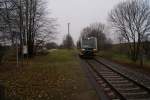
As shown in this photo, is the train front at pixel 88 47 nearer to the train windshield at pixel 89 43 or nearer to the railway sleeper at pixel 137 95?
the train windshield at pixel 89 43

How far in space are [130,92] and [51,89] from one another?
3.54m

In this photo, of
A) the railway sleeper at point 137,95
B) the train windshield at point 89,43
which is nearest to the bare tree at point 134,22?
the train windshield at point 89,43

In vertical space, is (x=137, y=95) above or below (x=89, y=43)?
below

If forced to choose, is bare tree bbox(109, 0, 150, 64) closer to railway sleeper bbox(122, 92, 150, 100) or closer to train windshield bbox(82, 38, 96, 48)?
train windshield bbox(82, 38, 96, 48)

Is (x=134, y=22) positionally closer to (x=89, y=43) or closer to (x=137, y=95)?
(x=89, y=43)

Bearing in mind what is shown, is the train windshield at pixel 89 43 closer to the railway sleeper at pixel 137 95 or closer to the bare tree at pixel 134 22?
the bare tree at pixel 134 22

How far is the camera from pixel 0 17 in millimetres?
18750

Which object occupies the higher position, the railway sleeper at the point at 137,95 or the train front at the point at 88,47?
the train front at the point at 88,47

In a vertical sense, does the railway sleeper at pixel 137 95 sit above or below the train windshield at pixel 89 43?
below

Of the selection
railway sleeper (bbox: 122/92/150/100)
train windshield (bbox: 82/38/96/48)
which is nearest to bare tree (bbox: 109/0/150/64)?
train windshield (bbox: 82/38/96/48)

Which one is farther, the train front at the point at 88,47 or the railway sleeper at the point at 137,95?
the train front at the point at 88,47

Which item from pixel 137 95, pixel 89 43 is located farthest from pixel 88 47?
pixel 137 95

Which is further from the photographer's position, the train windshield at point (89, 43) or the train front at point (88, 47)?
the train windshield at point (89, 43)

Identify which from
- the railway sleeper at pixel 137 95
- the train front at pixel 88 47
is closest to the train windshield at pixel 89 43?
the train front at pixel 88 47
